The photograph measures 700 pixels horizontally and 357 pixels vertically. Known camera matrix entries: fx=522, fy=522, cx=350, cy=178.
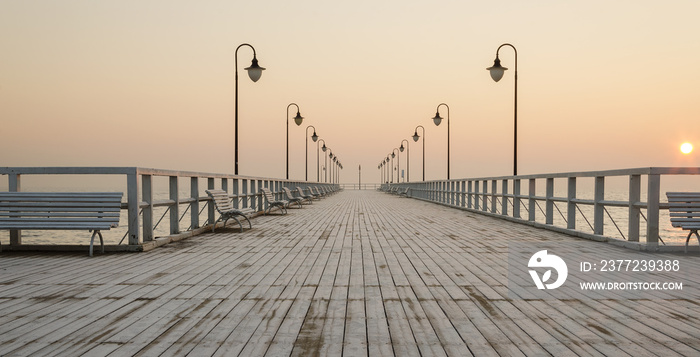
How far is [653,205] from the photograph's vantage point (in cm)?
752

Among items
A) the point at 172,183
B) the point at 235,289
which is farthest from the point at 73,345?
the point at 172,183

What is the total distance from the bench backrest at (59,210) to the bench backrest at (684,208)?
775 centimetres

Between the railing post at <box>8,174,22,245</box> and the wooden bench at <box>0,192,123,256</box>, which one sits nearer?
the wooden bench at <box>0,192,123,256</box>

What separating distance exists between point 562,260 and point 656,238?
1.83 meters

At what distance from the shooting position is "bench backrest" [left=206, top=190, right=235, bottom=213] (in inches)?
402

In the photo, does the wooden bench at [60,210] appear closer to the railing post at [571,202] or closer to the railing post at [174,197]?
the railing post at [174,197]

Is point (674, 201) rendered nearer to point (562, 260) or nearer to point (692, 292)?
point (562, 260)

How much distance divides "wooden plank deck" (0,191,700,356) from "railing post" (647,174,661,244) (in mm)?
773

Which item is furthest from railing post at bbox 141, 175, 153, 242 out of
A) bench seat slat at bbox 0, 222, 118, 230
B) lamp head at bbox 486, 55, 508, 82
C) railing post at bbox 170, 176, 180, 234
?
lamp head at bbox 486, 55, 508, 82

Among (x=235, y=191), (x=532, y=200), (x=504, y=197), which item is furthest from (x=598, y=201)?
(x=235, y=191)

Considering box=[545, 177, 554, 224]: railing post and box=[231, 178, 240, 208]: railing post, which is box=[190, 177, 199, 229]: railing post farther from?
box=[545, 177, 554, 224]: railing post

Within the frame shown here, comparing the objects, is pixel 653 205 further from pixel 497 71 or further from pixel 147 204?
pixel 497 71

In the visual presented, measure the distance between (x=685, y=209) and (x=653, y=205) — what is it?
1.33 feet

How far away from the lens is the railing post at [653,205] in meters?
7.45
